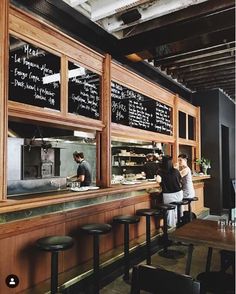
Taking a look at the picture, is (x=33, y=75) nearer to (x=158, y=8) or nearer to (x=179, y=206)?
(x=158, y=8)

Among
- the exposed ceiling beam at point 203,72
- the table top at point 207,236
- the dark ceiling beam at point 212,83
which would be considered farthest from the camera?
the dark ceiling beam at point 212,83

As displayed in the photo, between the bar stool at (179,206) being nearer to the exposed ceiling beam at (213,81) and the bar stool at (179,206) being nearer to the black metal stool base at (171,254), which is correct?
the black metal stool base at (171,254)

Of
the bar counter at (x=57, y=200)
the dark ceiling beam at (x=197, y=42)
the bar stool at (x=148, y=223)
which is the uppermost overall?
the dark ceiling beam at (x=197, y=42)

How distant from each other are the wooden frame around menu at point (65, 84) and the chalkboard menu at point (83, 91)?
0.08 meters

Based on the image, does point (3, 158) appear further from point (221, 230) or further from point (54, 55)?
point (221, 230)

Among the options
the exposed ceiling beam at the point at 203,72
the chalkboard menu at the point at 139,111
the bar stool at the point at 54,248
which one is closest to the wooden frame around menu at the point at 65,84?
the chalkboard menu at the point at 139,111

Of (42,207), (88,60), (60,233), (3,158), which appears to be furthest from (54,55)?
(60,233)

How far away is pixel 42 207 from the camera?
295cm

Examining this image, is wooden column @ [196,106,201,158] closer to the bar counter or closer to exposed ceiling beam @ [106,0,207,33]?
the bar counter

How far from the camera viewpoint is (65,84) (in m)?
3.55

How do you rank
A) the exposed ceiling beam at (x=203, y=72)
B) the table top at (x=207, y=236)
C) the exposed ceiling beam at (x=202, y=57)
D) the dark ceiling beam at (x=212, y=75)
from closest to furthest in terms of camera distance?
the table top at (x=207, y=236), the exposed ceiling beam at (x=202, y=57), the exposed ceiling beam at (x=203, y=72), the dark ceiling beam at (x=212, y=75)

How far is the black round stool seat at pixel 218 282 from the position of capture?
9.61 feet

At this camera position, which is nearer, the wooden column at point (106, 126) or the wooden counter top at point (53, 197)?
the wooden counter top at point (53, 197)

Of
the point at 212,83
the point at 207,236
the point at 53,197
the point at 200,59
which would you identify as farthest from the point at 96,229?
the point at 212,83
